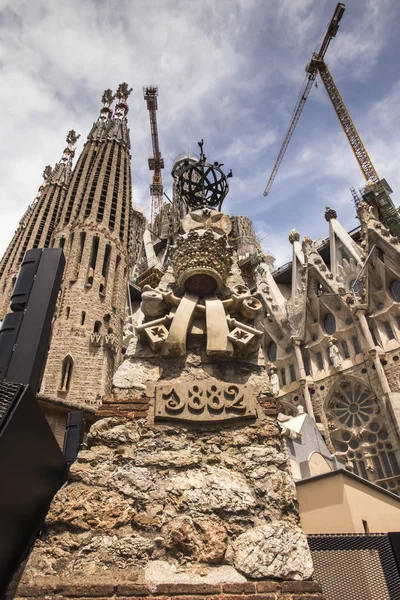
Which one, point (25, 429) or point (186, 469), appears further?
point (186, 469)

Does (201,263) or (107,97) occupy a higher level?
(107,97)

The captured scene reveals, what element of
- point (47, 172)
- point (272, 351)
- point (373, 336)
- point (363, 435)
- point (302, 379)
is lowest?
point (363, 435)

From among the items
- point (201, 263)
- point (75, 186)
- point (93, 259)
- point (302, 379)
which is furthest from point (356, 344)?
point (75, 186)

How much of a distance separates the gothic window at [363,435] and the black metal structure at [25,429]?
15.0 metres

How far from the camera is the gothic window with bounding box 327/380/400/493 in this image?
51.1 ft

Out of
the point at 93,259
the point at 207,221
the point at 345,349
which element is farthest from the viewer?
the point at 93,259

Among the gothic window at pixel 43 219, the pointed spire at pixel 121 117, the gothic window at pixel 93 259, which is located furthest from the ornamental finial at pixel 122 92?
the gothic window at pixel 93 259

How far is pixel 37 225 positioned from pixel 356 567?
37.3 meters

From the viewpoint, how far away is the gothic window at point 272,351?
73.2ft

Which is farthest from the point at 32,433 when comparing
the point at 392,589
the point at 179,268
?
the point at 392,589

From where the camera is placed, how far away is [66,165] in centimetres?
4647

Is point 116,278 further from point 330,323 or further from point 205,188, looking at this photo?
point 205,188

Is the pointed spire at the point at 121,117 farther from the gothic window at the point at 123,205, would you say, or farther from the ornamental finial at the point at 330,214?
the ornamental finial at the point at 330,214

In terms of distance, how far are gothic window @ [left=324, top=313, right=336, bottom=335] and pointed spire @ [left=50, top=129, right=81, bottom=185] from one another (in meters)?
32.0
